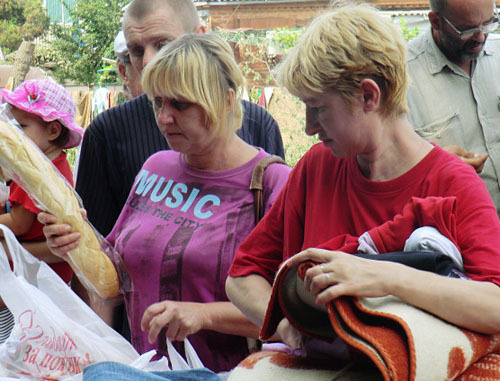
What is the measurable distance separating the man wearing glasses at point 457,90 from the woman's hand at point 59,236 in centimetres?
158

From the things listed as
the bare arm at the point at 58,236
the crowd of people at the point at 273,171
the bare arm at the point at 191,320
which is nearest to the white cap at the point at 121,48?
the crowd of people at the point at 273,171

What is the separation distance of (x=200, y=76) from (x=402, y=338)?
129 centimetres

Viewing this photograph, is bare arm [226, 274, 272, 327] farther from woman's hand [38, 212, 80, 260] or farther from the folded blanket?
woman's hand [38, 212, 80, 260]

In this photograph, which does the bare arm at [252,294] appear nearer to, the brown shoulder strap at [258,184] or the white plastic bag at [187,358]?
the white plastic bag at [187,358]

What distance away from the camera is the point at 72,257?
7.12ft

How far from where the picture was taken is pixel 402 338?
120 centimetres

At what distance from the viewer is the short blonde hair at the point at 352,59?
1.61 meters

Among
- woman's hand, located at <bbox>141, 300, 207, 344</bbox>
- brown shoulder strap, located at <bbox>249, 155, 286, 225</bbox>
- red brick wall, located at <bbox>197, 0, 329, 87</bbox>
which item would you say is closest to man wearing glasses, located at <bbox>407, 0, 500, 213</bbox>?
brown shoulder strap, located at <bbox>249, 155, 286, 225</bbox>

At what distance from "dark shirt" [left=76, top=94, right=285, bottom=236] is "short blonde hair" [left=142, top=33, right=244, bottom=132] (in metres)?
0.48

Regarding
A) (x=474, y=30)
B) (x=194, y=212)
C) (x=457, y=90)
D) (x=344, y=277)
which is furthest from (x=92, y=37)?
(x=344, y=277)

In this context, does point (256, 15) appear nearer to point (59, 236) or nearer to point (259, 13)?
point (259, 13)

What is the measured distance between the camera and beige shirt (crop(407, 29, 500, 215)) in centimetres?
307

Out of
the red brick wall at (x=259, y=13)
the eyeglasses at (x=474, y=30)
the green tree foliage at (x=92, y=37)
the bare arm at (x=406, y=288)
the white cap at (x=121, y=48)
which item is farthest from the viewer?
the green tree foliage at (x=92, y=37)

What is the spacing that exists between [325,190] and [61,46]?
33652 millimetres
